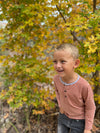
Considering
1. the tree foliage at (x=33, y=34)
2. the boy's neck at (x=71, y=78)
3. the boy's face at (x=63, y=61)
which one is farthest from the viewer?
the tree foliage at (x=33, y=34)

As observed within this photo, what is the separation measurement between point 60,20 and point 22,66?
1009 millimetres

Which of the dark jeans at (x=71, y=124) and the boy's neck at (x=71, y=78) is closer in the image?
the boy's neck at (x=71, y=78)

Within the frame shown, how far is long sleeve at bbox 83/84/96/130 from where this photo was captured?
3.81 feet

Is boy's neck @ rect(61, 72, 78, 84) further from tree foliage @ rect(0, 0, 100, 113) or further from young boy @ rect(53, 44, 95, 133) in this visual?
tree foliage @ rect(0, 0, 100, 113)

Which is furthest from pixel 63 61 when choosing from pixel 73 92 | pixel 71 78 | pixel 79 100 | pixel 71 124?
pixel 71 124

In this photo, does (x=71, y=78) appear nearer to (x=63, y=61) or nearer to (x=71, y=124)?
(x=63, y=61)

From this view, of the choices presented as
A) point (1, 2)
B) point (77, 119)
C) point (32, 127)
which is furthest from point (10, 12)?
point (32, 127)

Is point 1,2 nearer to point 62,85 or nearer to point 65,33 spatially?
point 65,33

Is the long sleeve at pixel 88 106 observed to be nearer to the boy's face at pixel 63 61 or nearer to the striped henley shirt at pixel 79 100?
the striped henley shirt at pixel 79 100

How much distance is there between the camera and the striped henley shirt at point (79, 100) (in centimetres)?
118

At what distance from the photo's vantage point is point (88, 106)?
121 centimetres

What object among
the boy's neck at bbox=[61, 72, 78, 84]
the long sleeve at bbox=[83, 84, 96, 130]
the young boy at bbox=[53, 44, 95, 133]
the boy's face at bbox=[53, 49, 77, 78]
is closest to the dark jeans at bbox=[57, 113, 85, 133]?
the young boy at bbox=[53, 44, 95, 133]

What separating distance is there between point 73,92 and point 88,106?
Result: 0.20 metres

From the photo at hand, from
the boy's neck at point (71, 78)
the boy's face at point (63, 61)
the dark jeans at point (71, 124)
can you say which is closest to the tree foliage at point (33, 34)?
the boy's neck at point (71, 78)
